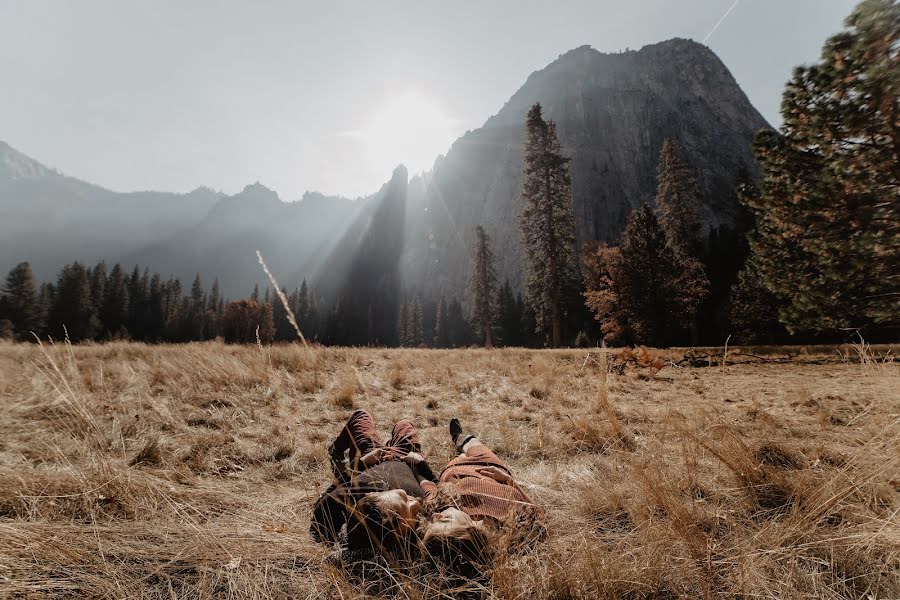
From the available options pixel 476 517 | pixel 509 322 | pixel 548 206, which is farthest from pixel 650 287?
pixel 509 322

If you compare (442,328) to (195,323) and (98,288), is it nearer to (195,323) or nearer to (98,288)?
(195,323)

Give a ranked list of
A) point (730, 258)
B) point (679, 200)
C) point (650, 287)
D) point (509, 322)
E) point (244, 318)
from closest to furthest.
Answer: point (650, 287) < point (679, 200) < point (730, 258) < point (244, 318) < point (509, 322)

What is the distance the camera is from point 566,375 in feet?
22.7

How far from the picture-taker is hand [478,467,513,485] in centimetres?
212

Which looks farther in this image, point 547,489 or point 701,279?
point 701,279

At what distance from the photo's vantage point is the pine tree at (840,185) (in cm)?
532

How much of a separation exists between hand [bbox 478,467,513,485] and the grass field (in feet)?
0.99

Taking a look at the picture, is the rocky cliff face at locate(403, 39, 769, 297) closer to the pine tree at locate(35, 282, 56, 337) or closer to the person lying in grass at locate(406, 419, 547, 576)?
the pine tree at locate(35, 282, 56, 337)

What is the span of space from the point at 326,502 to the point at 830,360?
48.0 feet

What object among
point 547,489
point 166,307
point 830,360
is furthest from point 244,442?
point 166,307

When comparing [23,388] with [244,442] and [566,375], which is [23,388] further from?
[566,375]

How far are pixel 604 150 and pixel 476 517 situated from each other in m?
92.6

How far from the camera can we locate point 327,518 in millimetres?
1775

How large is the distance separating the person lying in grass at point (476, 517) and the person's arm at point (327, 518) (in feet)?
1.38
